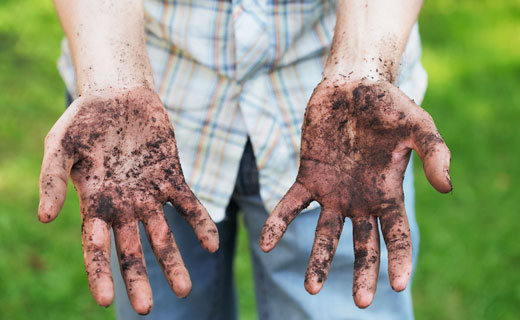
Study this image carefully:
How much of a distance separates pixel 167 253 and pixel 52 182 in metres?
0.29

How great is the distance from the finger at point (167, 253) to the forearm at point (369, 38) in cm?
55

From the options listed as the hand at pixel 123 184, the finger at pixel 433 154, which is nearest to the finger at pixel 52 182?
the hand at pixel 123 184

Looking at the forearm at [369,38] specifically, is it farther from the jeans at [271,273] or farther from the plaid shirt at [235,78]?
the jeans at [271,273]

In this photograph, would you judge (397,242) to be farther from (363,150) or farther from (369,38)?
(369,38)

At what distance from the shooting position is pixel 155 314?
1.71 meters

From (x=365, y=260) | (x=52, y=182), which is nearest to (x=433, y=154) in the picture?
(x=365, y=260)

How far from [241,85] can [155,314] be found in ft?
2.31

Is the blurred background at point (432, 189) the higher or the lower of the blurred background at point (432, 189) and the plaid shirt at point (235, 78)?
the lower

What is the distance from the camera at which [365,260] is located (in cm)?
134

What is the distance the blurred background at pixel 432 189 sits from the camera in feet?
8.87

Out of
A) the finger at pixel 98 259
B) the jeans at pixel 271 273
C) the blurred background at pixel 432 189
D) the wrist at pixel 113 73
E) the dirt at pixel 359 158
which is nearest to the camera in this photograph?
the finger at pixel 98 259

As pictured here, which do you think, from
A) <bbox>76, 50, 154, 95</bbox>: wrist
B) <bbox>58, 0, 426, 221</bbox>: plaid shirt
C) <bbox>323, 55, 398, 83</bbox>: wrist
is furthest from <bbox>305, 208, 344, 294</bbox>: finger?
<bbox>76, 50, 154, 95</bbox>: wrist

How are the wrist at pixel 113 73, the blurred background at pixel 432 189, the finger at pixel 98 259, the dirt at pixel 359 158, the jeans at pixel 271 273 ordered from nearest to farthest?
1. the finger at pixel 98 259
2. the dirt at pixel 359 158
3. the wrist at pixel 113 73
4. the jeans at pixel 271 273
5. the blurred background at pixel 432 189

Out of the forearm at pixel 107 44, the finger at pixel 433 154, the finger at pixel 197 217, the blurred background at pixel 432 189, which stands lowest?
the blurred background at pixel 432 189
